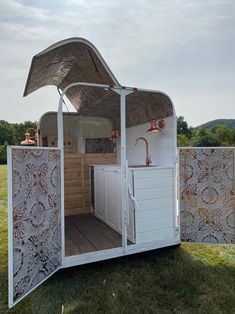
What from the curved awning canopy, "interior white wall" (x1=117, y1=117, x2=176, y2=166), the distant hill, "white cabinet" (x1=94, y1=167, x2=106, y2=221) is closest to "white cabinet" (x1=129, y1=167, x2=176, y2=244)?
"interior white wall" (x1=117, y1=117, x2=176, y2=166)

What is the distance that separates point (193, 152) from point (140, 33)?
10.7ft

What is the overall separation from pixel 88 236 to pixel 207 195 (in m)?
1.88

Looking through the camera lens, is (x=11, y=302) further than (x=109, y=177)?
No

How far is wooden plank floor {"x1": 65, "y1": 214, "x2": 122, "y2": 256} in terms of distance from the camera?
3231 millimetres

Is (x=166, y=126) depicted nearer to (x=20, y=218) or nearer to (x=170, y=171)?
(x=170, y=171)

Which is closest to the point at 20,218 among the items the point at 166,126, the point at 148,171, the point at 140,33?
the point at 148,171

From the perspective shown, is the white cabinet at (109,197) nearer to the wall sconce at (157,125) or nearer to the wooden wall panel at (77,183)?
the wooden wall panel at (77,183)

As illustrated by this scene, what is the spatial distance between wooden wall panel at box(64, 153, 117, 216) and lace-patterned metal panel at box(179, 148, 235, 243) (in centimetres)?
Result: 252

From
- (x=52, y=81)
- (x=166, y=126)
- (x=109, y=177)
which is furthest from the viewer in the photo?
(x=52, y=81)

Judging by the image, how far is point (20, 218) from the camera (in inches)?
86.2

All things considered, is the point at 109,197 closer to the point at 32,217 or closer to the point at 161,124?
the point at 161,124

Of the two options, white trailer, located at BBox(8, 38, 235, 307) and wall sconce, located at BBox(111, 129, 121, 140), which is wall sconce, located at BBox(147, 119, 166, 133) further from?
wall sconce, located at BBox(111, 129, 121, 140)

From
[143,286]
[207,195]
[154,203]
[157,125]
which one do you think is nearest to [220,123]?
[157,125]

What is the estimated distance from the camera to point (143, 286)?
2.70 m
